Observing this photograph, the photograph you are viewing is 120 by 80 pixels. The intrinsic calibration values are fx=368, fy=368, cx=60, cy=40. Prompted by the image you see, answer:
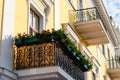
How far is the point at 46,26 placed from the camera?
12430 millimetres

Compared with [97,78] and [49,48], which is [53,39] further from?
[97,78]

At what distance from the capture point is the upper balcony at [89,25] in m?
16.2

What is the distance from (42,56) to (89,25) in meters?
6.99

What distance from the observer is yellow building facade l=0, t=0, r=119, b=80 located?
9430 mm

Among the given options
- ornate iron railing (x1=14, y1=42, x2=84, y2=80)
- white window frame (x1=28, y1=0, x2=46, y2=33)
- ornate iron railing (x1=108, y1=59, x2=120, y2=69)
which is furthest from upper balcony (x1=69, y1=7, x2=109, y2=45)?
ornate iron railing (x1=108, y1=59, x2=120, y2=69)

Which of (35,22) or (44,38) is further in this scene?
(35,22)

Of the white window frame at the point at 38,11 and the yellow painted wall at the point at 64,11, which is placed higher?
the yellow painted wall at the point at 64,11

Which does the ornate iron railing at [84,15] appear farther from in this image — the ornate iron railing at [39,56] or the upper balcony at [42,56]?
the ornate iron railing at [39,56]

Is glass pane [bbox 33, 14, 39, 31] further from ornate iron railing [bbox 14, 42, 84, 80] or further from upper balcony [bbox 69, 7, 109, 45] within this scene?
upper balcony [bbox 69, 7, 109, 45]

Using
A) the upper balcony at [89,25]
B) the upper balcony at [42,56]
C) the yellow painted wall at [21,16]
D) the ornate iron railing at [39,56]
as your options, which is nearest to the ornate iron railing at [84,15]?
the upper balcony at [89,25]

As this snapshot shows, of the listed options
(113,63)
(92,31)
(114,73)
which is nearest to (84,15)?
(92,31)

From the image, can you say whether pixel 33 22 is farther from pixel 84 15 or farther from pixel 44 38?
pixel 84 15

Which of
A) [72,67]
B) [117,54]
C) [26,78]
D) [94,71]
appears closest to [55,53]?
[26,78]

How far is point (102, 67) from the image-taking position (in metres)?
22.3
